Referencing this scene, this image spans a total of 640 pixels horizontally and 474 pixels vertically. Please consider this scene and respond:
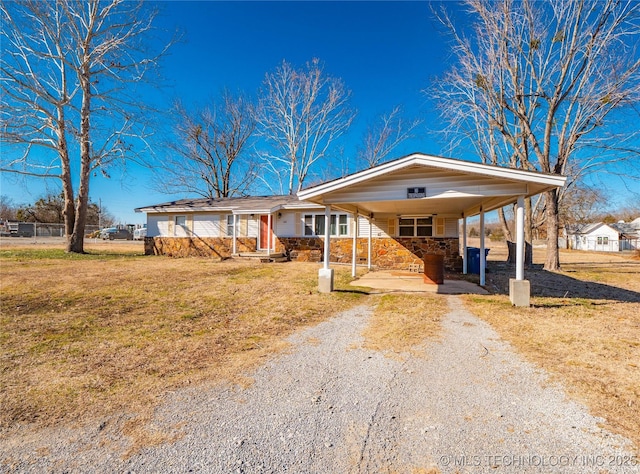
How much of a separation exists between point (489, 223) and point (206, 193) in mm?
73934

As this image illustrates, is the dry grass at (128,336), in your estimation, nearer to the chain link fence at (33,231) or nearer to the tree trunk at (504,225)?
the tree trunk at (504,225)

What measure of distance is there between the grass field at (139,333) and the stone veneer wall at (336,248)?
5.92 metres

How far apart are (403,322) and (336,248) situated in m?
9.74

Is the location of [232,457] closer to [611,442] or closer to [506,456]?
[506,456]

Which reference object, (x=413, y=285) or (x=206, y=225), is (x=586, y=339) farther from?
(x=206, y=225)

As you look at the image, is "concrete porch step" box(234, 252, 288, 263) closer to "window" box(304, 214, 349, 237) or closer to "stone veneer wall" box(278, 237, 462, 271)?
"stone veneer wall" box(278, 237, 462, 271)

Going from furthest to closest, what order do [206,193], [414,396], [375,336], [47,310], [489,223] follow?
[489,223]
[206,193]
[47,310]
[375,336]
[414,396]

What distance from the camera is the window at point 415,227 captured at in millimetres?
13413

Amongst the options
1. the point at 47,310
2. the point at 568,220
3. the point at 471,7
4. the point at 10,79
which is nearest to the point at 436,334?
the point at 47,310

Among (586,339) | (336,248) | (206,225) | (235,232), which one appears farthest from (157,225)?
(586,339)

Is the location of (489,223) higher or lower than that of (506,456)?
higher

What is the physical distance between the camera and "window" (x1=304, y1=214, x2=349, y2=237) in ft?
48.9

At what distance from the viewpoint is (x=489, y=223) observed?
259 feet

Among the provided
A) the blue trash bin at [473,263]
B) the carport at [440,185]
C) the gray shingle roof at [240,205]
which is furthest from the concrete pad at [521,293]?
the gray shingle roof at [240,205]
